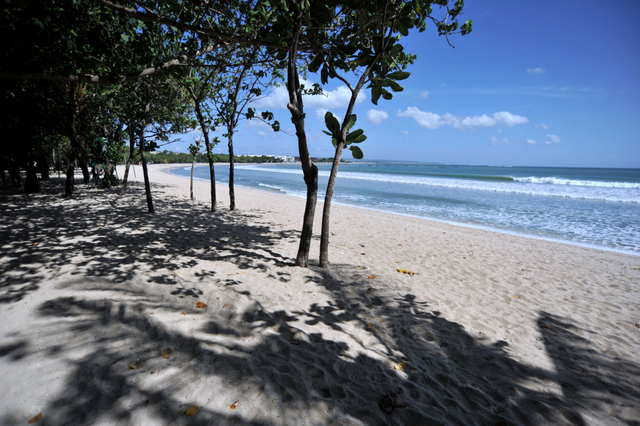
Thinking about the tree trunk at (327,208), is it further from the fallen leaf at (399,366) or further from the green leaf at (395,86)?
the fallen leaf at (399,366)

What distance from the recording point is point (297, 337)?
11.0 feet

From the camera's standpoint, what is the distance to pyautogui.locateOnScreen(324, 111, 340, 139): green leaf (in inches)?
195

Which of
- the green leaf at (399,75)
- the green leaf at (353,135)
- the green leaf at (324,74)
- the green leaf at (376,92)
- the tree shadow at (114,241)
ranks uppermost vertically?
the green leaf at (324,74)

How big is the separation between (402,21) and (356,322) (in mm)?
4455

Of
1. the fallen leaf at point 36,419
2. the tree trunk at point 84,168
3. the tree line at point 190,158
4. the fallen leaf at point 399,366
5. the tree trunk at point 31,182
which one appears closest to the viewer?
the fallen leaf at point 36,419

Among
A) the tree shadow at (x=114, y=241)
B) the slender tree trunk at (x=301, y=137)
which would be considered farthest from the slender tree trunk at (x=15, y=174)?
the slender tree trunk at (x=301, y=137)

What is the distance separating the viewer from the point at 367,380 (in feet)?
8.93

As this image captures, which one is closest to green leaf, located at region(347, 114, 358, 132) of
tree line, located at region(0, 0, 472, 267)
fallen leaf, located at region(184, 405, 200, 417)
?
tree line, located at region(0, 0, 472, 267)

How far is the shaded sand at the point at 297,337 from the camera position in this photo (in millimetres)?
2367

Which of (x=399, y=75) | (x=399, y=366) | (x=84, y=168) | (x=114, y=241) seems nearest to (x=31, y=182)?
(x=84, y=168)

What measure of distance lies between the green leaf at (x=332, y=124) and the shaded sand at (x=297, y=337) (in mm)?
A: 2495

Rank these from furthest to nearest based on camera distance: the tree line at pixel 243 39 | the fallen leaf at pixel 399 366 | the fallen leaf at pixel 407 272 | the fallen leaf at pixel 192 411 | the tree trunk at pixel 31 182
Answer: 1. the tree trunk at pixel 31 182
2. the fallen leaf at pixel 407 272
3. the tree line at pixel 243 39
4. the fallen leaf at pixel 399 366
5. the fallen leaf at pixel 192 411

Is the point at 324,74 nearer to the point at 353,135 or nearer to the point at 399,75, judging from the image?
the point at 353,135

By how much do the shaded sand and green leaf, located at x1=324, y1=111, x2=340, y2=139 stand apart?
8.18ft
